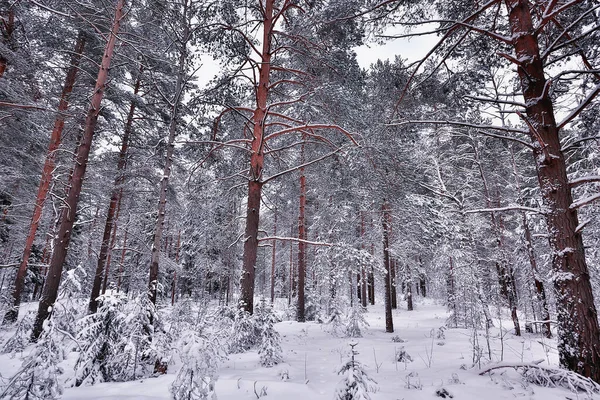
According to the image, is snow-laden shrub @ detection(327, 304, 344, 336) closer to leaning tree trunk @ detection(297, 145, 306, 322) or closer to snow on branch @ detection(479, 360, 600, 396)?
leaning tree trunk @ detection(297, 145, 306, 322)

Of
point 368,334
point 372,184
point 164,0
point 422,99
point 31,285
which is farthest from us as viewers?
point 31,285

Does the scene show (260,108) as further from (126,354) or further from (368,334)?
(368,334)

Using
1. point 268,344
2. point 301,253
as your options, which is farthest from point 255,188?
point 301,253

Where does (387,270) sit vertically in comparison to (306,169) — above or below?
below

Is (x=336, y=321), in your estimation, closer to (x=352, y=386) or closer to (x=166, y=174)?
(x=352, y=386)

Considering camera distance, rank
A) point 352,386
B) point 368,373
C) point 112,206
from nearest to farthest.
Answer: point 352,386 → point 368,373 → point 112,206

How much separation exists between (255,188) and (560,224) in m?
5.66

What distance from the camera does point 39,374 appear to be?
2791mm

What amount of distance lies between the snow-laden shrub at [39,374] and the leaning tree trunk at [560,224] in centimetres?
589

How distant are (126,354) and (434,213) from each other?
31.7 ft

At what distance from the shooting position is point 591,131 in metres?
5.44

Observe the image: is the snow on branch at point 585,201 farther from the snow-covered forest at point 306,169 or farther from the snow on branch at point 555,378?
the snow on branch at point 555,378

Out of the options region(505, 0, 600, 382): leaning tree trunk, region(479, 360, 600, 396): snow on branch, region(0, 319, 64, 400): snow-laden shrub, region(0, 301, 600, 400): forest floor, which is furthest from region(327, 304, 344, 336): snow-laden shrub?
region(0, 319, 64, 400): snow-laden shrub

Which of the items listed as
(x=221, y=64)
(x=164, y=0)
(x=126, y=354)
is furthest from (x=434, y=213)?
(x=164, y=0)
